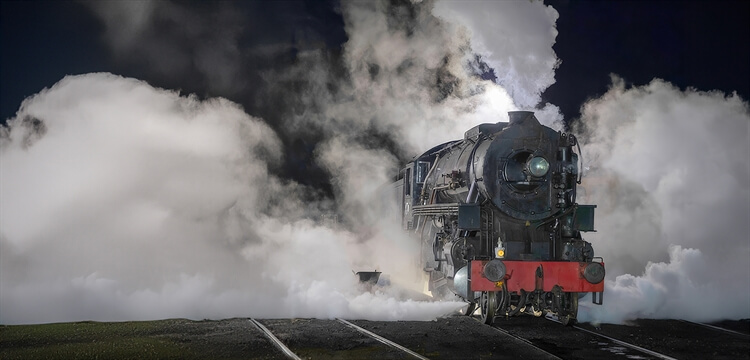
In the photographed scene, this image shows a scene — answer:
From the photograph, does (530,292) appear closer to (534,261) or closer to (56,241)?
(534,261)

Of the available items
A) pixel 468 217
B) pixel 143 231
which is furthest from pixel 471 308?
pixel 143 231

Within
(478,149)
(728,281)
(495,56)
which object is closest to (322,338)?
(478,149)

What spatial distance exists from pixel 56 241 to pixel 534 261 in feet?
29.9

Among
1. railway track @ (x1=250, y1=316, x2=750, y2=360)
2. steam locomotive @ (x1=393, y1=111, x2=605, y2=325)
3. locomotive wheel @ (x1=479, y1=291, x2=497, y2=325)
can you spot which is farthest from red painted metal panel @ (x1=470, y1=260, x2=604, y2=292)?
railway track @ (x1=250, y1=316, x2=750, y2=360)

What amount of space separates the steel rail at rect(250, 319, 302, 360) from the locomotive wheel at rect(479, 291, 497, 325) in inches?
134

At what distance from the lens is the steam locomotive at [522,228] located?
10.5 m

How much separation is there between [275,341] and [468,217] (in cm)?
375

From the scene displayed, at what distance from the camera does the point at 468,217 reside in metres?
10.9

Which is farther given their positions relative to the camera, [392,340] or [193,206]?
[193,206]

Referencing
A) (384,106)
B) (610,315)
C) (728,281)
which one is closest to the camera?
(610,315)

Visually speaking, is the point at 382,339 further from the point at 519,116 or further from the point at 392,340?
the point at 519,116

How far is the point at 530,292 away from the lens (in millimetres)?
10672

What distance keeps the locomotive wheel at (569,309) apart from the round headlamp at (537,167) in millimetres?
2051

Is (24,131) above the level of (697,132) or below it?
below
